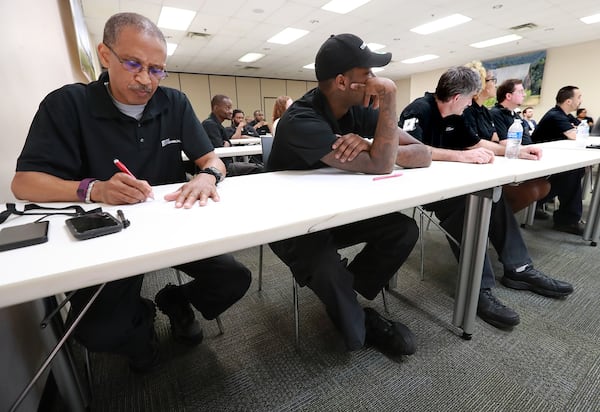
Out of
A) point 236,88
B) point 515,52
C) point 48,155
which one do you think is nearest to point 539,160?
point 48,155

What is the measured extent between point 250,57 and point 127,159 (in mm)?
7888

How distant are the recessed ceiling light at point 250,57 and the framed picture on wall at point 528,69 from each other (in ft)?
19.4

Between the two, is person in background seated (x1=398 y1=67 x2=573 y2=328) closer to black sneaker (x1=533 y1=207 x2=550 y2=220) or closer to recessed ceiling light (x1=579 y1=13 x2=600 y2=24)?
black sneaker (x1=533 y1=207 x2=550 y2=220)

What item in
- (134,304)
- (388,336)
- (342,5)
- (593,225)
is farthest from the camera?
(342,5)

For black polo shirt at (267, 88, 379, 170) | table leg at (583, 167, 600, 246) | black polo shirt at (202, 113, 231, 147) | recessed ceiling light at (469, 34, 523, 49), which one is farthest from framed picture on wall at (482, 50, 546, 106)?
black polo shirt at (267, 88, 379, 170)

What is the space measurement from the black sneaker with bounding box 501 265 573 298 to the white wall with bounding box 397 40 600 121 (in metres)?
6.93

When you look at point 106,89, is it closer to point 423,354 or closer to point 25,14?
point 25,14

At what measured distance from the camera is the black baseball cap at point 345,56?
1066 mm

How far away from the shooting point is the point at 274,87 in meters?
11.5

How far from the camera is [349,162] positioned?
1.05 m

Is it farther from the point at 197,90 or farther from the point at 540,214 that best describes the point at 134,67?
the point at 197,90

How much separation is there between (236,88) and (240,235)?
1122 cm

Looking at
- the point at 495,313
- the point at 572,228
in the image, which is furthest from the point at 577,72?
the point at 495,313

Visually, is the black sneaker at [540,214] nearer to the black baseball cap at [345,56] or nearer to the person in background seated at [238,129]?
the black baseball cap at [345,56]
